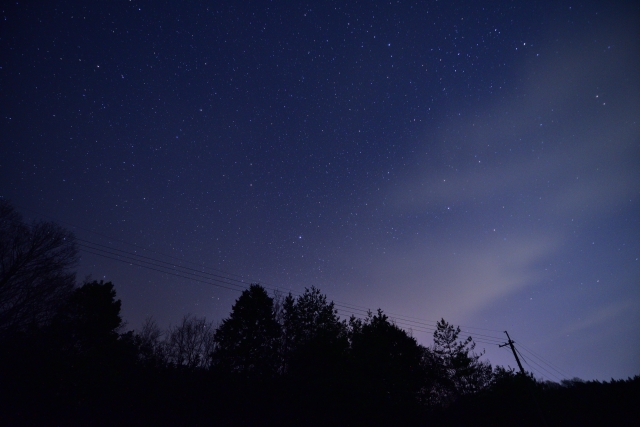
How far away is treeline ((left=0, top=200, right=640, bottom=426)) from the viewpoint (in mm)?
14588

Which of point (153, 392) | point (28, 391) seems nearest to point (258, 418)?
point (153, 392)

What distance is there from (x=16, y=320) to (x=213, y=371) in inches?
509

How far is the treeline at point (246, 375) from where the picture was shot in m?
14.6

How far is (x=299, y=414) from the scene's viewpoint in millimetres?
17500

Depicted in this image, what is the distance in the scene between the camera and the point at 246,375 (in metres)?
22.6


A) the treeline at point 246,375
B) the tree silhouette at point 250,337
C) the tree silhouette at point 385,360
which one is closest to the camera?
the treeline at point 246,375

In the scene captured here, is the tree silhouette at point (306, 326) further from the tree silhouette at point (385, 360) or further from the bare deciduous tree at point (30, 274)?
the bare deciduous tree at point (30, 274)

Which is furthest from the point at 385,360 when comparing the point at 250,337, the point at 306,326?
the point at 250,337

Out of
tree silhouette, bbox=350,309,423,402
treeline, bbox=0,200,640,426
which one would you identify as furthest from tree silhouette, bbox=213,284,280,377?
tree silhouette, bbox=350,309,423,402

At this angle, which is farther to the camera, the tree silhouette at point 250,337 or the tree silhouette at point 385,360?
the tree silhouette at point 250,337

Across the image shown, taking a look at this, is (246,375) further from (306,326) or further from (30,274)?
(30,274)

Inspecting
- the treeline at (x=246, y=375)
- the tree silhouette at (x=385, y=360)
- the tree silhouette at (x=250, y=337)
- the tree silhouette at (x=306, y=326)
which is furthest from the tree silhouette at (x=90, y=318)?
the tree silhouette at (x=385, y=360)

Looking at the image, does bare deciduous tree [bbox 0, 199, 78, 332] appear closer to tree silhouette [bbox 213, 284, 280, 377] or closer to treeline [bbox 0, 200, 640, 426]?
treeline [bbox 0, 200, 640, 426]

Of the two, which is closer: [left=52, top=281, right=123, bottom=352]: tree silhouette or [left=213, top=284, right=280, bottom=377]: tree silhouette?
[left=52, top=281, right=123, bottom=352]: tree silhouette
